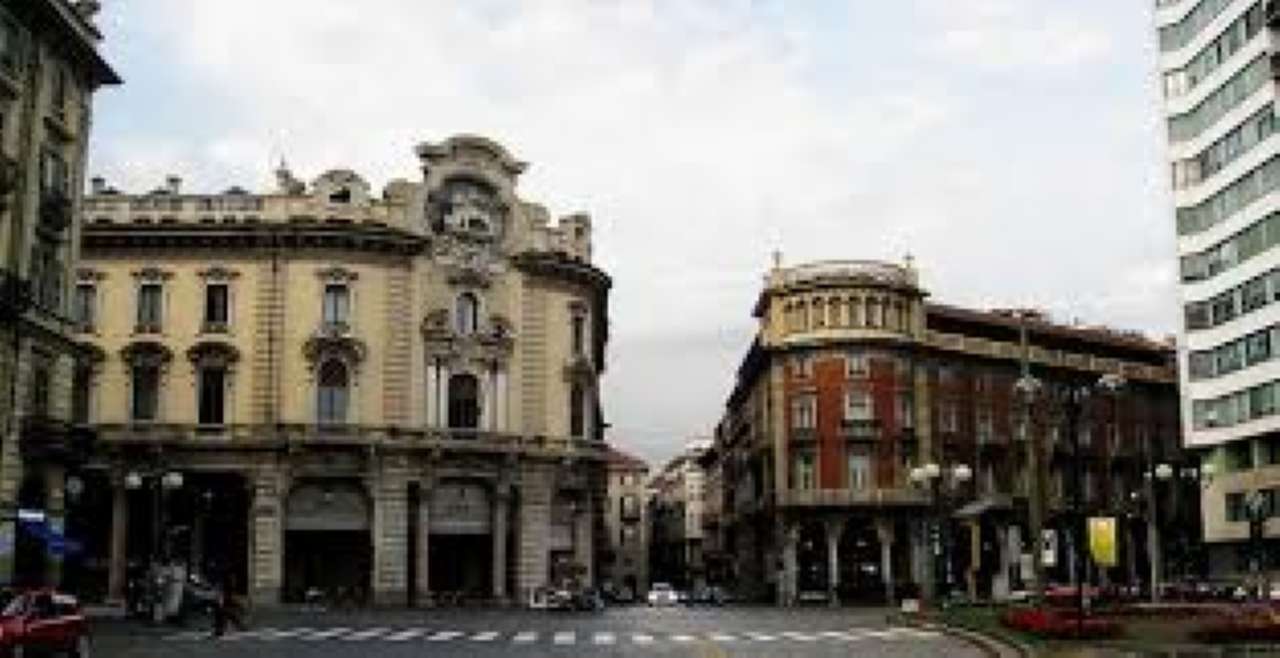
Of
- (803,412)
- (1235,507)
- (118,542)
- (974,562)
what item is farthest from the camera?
(803,412)

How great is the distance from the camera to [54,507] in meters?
48.0

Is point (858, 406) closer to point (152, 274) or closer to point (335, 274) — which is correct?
point (335, 274)

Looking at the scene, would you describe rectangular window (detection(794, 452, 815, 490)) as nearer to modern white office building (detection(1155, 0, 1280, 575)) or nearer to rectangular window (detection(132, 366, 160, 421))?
modern white office building (detection(1155, 0, 1280, 575))

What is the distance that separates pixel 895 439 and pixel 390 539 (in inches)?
1318

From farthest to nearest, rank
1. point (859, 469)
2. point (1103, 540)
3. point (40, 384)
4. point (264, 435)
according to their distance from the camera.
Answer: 1. point (859, 469)
2. point (264, 435)
3. point (40, 384)
4. point (1103, 540)

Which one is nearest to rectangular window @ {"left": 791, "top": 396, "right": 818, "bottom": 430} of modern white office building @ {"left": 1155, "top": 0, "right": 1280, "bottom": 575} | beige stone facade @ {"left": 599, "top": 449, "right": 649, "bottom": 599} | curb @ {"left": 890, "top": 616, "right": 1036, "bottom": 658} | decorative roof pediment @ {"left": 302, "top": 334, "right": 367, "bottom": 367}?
modern white office building @ {"left": 1155, "top": 0, "right": 1280, "bottom": 575}

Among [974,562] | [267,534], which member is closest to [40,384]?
[267,534]

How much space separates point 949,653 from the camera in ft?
108

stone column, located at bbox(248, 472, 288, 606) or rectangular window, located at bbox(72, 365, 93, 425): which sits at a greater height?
rectangular window, located at bbox(72, 365, 93, 425)

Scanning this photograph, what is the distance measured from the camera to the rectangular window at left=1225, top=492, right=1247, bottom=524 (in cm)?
7588

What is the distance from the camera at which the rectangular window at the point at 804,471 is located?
312 feet

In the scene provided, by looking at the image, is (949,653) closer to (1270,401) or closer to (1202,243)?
(1270,401)

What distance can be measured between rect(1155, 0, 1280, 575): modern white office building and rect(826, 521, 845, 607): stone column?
67.2ft

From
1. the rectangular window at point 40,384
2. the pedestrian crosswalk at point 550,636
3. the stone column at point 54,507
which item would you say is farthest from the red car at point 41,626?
the stone column at point 54,507
